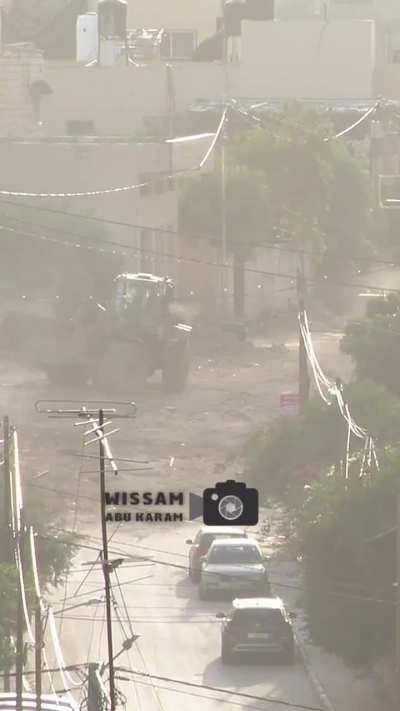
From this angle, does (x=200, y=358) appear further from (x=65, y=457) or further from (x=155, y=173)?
(x=65, y=457)

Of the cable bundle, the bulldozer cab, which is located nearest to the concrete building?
the bulldozer cab

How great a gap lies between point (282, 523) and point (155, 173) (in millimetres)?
24110

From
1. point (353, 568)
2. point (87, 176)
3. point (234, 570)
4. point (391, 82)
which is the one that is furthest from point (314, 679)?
point (391, 82)

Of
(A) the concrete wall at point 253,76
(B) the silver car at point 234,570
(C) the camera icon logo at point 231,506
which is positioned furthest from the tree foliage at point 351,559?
(A) the concrete wall at point 253,76

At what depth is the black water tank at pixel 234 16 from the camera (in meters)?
79.9

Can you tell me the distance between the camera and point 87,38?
264 ft

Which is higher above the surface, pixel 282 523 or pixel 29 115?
pixel 29 115

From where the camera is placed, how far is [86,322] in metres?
45.9

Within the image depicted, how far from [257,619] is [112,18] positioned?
53247 mm

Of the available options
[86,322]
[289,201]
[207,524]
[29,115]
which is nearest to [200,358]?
[86,322]

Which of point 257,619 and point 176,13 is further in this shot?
point 176,13

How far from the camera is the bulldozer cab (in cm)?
4575

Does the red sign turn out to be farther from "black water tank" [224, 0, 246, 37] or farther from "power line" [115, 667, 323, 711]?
"black water tank" [224, 0, 246, 37]

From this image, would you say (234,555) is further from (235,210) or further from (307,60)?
(307,60)
